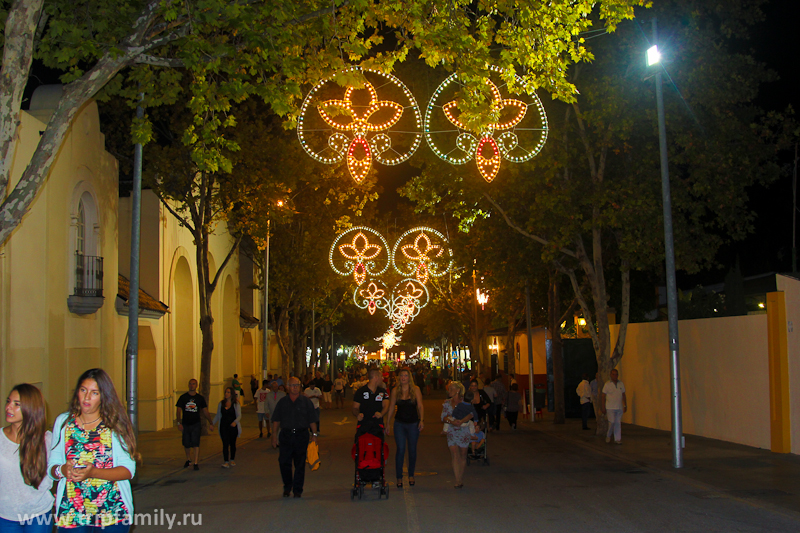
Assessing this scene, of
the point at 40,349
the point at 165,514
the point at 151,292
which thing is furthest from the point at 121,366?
the point at 165,514

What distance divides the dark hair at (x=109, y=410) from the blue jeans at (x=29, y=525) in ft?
3.14

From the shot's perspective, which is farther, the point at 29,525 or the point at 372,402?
the point at 372,402

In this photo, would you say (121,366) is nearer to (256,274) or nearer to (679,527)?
(679,527)

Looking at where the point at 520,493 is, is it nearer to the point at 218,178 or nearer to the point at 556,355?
the point at 218,178

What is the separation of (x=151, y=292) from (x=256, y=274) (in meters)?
19.1

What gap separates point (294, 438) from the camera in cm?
1116

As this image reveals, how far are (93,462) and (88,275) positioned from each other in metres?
15.4

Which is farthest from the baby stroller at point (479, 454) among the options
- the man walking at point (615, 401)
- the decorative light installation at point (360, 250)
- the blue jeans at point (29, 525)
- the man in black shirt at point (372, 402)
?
the blue jeans at point (29, 525)

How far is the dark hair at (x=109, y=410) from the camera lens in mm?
4910

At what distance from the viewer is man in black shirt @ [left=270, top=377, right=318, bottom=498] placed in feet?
36.5

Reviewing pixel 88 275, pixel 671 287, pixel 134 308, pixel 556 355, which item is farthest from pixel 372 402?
pixel 556 355

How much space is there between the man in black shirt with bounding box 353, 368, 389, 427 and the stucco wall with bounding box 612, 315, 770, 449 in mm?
9076

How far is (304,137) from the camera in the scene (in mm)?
13430

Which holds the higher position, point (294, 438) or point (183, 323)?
point (183, 323)
